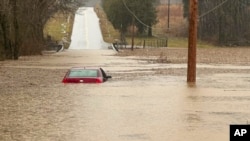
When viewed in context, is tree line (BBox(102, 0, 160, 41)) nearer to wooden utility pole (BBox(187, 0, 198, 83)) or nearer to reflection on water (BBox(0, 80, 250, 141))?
wooden utility pole (BBox(187, 0, 198, 83))

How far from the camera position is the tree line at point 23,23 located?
5247 cm

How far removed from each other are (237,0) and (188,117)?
9642cm

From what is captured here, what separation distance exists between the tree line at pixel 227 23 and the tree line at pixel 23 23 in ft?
118

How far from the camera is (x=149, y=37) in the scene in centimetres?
11375

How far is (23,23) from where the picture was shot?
59.9 m

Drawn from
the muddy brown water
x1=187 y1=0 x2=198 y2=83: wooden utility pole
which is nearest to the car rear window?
the muddy brown water

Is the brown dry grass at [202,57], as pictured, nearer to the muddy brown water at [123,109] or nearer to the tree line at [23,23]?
the tree line at [23,23]

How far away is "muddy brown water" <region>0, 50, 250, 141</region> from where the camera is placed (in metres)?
14.1

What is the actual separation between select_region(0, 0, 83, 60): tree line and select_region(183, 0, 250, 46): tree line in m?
35.9

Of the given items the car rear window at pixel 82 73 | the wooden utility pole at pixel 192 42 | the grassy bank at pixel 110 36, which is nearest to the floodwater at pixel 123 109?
the wooden utility pole at pixel 192 42

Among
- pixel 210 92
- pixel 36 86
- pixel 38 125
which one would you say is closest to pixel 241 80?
pixel 210 92

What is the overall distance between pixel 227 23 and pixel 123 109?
3641 inches

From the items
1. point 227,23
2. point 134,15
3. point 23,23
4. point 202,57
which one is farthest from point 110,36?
point 202,57

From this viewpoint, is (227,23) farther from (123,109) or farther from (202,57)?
(123,109)
